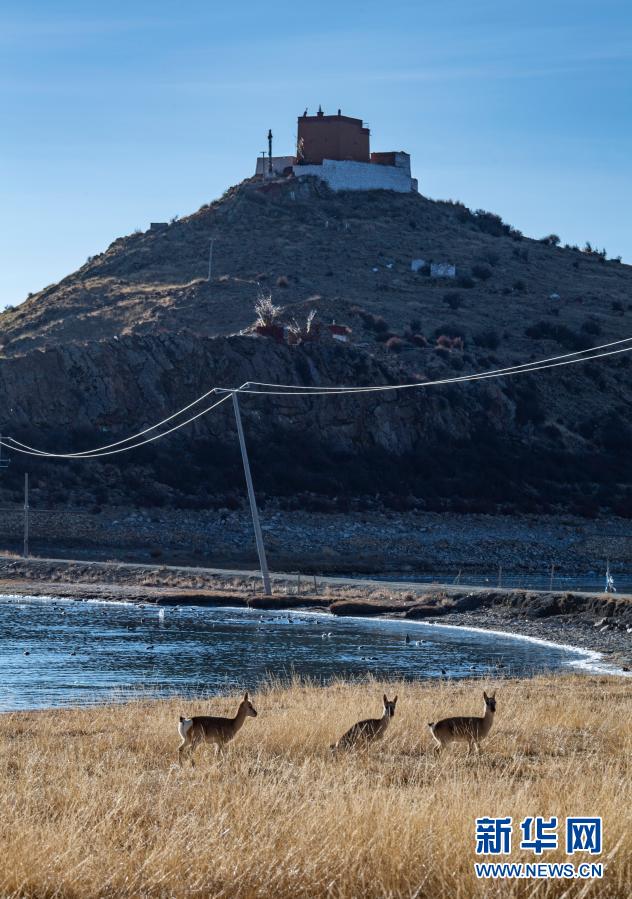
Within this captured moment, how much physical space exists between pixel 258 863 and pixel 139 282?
108985 mm

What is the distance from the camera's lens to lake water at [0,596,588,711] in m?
27.0

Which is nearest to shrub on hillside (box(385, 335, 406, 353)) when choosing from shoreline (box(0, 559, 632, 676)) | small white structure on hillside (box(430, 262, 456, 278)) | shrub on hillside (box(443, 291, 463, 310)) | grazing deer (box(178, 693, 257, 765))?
shrub on hillside (box(443, 291, 463, 310))

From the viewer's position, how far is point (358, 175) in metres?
131

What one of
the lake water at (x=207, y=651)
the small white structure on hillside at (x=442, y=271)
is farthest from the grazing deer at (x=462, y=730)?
the small white structure on hillside at (x=442, y=271)

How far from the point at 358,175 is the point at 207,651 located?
102908mm

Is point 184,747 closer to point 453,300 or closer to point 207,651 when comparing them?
point 207,651

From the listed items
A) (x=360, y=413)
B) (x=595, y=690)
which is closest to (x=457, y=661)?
(x=595, y=690)

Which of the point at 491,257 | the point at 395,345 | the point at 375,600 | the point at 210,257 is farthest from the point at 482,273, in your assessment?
the point at 375,600

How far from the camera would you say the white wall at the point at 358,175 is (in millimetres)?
129000

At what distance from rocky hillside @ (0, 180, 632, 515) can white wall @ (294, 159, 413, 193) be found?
6.13 m

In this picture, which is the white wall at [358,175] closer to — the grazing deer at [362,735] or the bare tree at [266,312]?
the bare tree at [266,312]

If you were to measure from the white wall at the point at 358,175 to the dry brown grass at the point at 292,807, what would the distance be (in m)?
118

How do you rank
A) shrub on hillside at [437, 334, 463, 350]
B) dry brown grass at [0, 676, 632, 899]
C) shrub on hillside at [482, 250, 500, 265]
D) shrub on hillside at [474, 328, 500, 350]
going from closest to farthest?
dry brown grass at [0, 676, 632, 899], shrub on hillside at [437, 334, 463, 350], shrub on hillside at [474, 328, 500, 350], shrub on hillside at [482, 250, 500, 265]

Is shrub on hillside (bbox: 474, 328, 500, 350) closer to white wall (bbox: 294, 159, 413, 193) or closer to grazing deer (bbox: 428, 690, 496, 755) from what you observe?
white wall (bbox: 294, 159, 413, 193)
